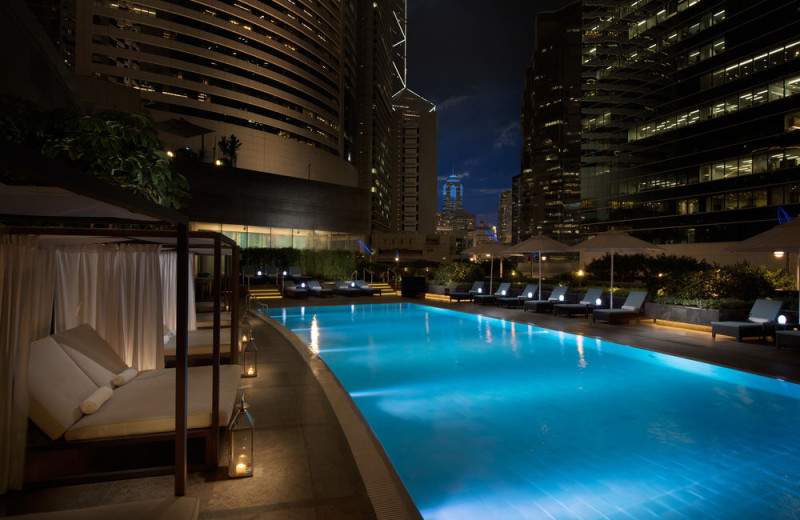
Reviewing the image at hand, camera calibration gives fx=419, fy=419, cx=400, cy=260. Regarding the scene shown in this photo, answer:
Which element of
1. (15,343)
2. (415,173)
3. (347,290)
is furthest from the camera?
(415,173)

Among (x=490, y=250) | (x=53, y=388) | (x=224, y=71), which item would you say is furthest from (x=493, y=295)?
(x=224, y=71)

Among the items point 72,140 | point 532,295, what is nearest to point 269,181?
point 532,295

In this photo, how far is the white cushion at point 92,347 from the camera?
12.0ft

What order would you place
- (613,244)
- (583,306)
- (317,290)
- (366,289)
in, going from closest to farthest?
(613,244)
(583,306)
(317,290)
(366,289)

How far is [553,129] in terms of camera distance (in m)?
123

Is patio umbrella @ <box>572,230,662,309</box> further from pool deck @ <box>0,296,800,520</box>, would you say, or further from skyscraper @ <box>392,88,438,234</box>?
skyscraper @ <box>392,88,438,234</box>

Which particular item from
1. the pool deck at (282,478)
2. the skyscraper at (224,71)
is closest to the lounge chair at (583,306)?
the pool deck at (282,478)

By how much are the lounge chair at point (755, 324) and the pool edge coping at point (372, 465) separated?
848 centimetres

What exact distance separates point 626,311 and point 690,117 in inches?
1131

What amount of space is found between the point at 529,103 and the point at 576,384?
475 feet

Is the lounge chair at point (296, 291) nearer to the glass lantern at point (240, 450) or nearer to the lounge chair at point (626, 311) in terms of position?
the lounge chair at point (626, 311)

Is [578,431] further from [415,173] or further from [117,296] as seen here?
[415,173]

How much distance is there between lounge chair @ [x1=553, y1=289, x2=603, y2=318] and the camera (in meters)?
12.9

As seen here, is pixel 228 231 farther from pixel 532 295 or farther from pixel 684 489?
pixel 684 489
